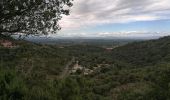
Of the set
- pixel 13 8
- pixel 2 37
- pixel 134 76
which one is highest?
pixel 13 8

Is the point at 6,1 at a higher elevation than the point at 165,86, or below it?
higher

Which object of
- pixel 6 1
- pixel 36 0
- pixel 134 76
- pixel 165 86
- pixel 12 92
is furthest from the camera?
pixel 134 76

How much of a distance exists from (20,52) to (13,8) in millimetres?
44068

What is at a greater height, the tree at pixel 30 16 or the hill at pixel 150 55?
the tree at pixel 30 16

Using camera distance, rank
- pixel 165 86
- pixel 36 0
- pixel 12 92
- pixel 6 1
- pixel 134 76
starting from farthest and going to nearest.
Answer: pixel 134 76, pixel 165 86, pixel 36 0, pixel 6 1, pixel 12 92

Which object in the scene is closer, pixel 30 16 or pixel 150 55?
pixel 30 16

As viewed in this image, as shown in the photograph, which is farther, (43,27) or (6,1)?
(43,27)

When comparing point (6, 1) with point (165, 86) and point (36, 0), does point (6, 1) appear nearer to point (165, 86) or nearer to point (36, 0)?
point (36, 0)

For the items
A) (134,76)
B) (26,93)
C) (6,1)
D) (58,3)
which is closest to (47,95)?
(26,93)

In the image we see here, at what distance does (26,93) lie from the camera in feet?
31.7

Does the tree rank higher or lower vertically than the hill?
higher

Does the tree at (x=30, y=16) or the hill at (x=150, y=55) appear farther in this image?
the hill at (x=150, y=55)

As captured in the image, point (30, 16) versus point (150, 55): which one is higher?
point (30, 16)

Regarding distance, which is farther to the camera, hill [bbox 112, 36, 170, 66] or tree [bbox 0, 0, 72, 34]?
hill [bbox 112, 36, 170, 66]
